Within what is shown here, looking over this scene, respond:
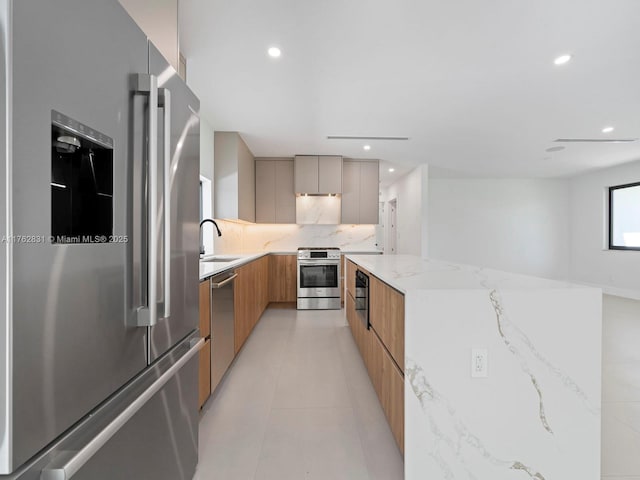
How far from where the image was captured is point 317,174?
16.9 ft

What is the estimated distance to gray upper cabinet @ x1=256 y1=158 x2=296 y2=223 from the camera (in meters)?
5.32

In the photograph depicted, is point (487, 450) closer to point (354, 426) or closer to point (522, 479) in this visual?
point (522, 479)

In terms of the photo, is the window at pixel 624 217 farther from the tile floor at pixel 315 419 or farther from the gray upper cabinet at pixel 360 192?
the gray upper cabinet at pixel 360 192

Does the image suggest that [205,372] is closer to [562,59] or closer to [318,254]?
[318,254]

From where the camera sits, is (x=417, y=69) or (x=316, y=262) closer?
(x=417, y=69)

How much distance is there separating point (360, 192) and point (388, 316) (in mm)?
4023

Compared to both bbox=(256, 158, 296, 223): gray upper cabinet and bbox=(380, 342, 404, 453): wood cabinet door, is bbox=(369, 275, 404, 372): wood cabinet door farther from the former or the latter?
bbox=(256, 158, 296, 223): gray upper cabinet

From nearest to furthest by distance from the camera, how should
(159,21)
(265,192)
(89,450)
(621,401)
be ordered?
(89,450) → (159,21) → (621,401) → (265,192)

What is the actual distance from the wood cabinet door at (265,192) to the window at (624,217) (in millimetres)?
6484

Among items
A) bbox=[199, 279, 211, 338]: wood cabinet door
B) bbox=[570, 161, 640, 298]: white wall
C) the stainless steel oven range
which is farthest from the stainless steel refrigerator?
bbox=[570, 161, 640, 298]: white wall

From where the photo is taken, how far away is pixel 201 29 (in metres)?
2.05

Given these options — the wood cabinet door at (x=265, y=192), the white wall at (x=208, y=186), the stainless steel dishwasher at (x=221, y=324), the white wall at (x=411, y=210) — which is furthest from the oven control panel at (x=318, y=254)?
the stainless steel dishwasher at (x=221, y=324)

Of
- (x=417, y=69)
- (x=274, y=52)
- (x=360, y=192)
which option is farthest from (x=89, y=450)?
(x=360, y=192)

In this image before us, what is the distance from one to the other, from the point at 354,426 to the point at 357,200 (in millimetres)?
4122
